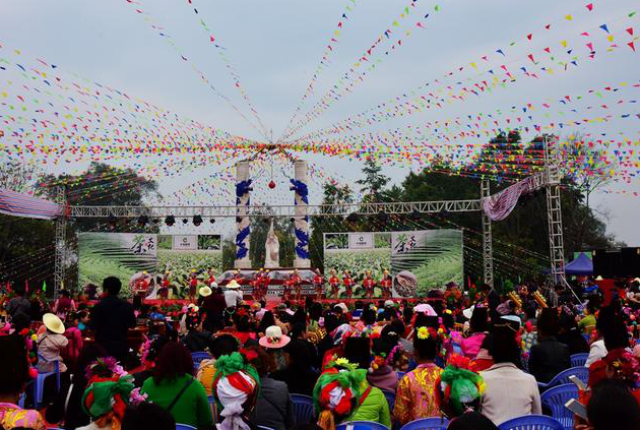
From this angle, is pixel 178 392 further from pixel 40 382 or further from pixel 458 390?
pixel 40 382

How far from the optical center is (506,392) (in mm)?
4027

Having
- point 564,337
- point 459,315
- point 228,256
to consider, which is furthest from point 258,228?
point 564,337

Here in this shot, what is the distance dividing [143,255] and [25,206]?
259 inches

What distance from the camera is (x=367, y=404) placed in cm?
411

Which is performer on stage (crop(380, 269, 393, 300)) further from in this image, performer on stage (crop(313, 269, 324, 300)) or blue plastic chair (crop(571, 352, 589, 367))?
blue plastic chair (crop(571, 352, 589, 367))

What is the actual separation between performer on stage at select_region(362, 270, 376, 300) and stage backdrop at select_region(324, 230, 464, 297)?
6.3 inches

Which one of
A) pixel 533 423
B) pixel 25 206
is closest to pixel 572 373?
pixel 533 423

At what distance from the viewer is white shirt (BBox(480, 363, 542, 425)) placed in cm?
400

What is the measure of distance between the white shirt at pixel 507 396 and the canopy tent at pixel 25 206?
59.6 ft

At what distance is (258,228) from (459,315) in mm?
50352

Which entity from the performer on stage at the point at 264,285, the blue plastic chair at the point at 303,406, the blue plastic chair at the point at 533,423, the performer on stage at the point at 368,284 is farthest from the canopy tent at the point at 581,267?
the blue plastic chair at the point at 533,423

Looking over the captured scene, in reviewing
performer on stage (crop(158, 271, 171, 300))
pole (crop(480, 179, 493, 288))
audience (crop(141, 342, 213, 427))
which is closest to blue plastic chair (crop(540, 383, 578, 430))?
audience (crop(141, 342, 213, 427))

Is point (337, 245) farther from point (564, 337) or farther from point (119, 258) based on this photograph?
point (564, 337)

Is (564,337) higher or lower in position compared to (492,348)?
lower
